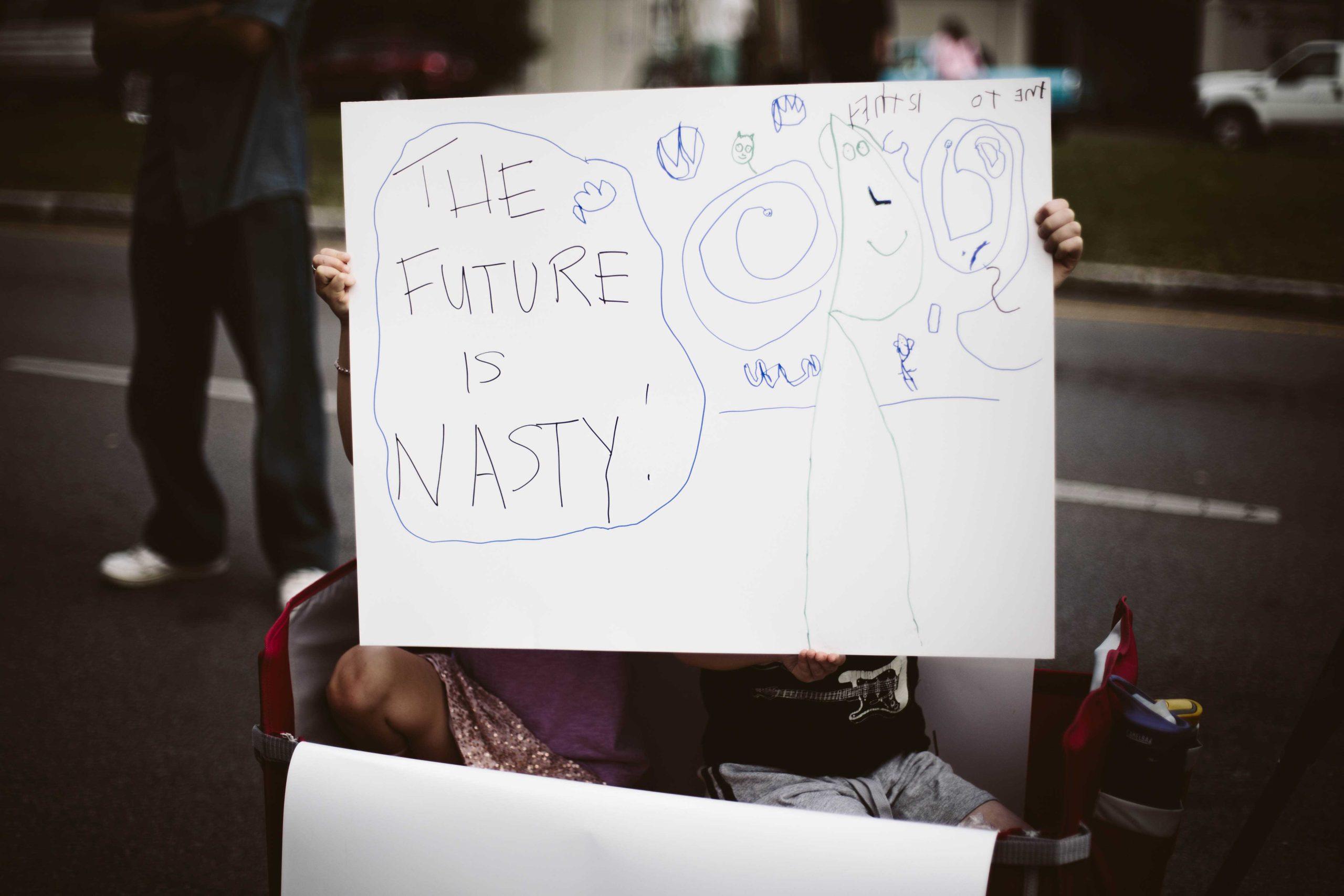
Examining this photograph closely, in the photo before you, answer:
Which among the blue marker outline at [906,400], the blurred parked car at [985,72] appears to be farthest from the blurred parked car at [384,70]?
the blue marker outline at [906,400]

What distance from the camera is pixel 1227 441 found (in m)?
4.52

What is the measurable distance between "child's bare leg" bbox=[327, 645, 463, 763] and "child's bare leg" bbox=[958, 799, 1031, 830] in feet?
2.34

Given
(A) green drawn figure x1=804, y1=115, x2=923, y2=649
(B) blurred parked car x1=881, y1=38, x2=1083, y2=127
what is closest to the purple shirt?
(A) green drawn figure x1=804, y1=115, x2=923, y2=649

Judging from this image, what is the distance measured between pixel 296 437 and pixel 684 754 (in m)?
1.62

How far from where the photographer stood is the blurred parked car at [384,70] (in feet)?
57.3

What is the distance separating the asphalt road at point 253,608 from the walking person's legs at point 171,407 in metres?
0.08

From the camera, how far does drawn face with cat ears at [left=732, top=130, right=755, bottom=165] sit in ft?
4.88

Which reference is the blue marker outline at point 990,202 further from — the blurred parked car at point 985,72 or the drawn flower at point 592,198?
the blurred parked car at point 985,72

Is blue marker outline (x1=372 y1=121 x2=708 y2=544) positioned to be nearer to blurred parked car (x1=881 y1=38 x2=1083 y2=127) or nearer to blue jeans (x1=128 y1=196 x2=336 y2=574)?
blue jeans (x1=128 y1=196 x2=336 y2=574)

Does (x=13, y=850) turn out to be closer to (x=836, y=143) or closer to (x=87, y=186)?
(x=836, y=143)

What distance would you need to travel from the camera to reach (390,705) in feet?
5.04

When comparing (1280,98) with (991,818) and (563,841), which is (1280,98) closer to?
(991,818)

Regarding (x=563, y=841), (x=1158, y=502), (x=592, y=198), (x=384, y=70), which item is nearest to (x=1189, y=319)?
(x=1158, y=502)

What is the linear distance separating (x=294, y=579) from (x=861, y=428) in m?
2.09
